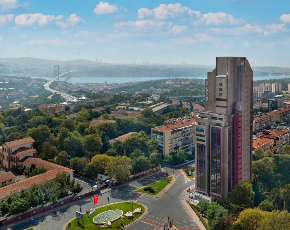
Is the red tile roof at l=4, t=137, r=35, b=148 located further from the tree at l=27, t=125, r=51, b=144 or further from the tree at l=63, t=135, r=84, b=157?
the tree at l=63, t=135, r=84, b=157

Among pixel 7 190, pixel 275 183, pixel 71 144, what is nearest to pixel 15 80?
pixel 71 144

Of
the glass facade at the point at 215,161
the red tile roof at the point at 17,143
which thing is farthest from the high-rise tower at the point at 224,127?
the red tile roof at the point at 17,143

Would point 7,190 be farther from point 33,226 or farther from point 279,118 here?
point 279,118

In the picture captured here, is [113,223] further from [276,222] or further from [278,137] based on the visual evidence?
[278,137]

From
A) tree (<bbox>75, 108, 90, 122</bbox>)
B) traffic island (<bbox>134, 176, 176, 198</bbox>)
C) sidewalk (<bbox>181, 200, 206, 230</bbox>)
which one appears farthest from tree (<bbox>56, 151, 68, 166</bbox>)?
tree (<bbox>75, 108, 90, 122</bbox>)

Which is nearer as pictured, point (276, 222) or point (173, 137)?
point (276, 222)

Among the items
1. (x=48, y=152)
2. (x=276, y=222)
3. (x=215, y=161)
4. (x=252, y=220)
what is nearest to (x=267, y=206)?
(x=252, y=220)

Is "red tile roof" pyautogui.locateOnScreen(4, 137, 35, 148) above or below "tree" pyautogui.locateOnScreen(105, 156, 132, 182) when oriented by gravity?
above
